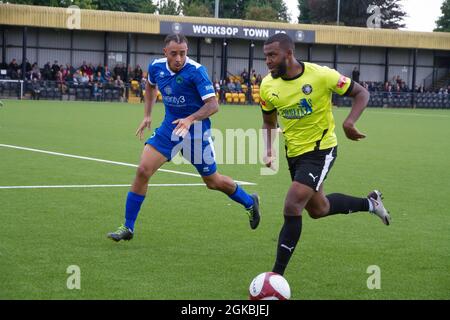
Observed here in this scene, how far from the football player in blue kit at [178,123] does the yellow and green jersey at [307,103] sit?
130 cm

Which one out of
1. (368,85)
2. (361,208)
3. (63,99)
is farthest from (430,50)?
(361,208)

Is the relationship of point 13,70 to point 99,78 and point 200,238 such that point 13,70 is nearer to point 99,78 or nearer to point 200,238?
point 99,78

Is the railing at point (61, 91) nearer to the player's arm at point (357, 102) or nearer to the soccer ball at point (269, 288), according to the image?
the player's arm at point (357, 102)

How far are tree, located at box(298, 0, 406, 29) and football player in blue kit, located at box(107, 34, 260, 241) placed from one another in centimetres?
8982

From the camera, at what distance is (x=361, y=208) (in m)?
8.91

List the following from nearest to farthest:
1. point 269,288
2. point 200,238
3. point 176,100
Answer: point 269,288 < point 200,238 < point 176,100

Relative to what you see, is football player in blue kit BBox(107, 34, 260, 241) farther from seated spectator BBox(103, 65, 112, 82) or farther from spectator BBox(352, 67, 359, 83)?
spectator BBox(352, 67, 359, 83)

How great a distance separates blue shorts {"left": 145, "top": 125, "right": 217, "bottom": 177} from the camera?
906cm

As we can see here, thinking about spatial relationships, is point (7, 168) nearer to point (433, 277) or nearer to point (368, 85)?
point (433, 277)

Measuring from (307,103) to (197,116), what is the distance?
66.1 inches

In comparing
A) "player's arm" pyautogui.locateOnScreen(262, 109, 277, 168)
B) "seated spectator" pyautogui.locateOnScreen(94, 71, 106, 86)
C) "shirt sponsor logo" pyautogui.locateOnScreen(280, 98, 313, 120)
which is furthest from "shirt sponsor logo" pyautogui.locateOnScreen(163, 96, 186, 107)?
"seated spectator" pyautogui.locateOnScreen(94, 71, 106, 86)

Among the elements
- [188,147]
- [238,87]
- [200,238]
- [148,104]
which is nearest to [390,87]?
[238,87]

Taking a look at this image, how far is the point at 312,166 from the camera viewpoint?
7402 mm
